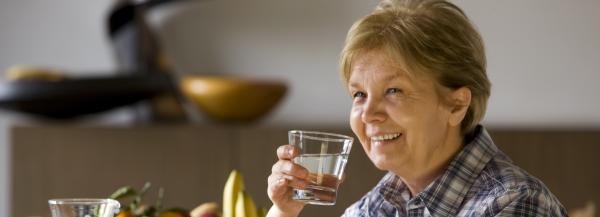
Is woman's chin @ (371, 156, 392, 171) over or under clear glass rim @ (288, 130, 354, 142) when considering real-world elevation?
under

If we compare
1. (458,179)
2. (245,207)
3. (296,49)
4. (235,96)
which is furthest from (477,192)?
(296,49)

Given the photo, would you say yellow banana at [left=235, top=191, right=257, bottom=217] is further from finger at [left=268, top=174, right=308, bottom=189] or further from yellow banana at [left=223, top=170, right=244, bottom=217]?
finger at [left=268, top=174, right=308, bottom=189]

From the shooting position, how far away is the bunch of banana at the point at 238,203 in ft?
5.61

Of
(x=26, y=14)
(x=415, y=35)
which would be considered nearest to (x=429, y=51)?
(x=415, y=35)

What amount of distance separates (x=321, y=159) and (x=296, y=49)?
2563mm

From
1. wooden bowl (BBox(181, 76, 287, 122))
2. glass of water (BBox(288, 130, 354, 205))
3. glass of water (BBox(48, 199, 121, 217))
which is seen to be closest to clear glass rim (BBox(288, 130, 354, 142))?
glass of water (BBox(288, 130, 354, 205))

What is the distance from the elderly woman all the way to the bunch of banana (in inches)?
5.3

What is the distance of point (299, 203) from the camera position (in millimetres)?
1616

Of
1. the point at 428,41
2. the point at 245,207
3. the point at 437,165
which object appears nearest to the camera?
the point at 428,41

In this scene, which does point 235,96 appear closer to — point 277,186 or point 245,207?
point 245,207

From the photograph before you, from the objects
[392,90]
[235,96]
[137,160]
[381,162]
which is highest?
[392,90]

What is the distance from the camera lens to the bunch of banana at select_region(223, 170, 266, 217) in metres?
1.71

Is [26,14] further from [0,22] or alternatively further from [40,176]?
[40,176]

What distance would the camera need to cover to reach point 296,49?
3.99m
